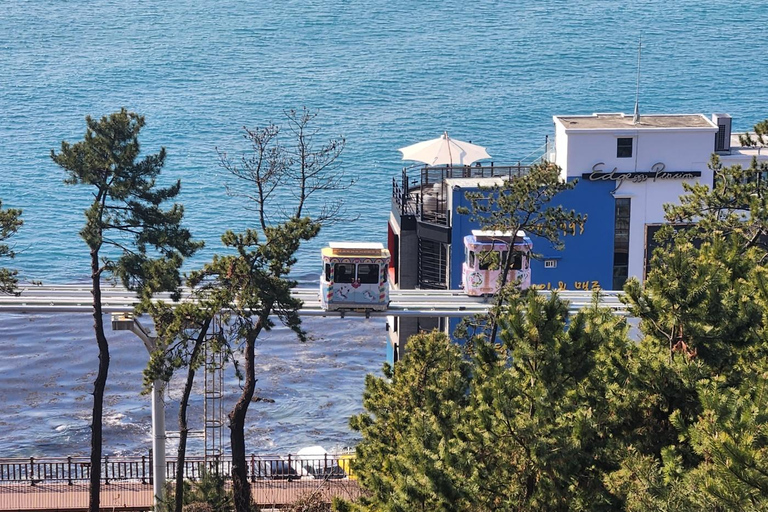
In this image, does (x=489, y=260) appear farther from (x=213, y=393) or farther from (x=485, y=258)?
(x=213, y=393)

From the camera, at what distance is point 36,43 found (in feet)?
502

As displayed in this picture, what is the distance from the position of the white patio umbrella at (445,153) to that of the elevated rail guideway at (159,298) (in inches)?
376

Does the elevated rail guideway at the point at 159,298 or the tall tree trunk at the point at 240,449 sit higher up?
the elevated rail guideway at the point at 159,298

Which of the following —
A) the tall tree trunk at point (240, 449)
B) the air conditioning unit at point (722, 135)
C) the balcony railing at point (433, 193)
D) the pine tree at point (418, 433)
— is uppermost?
the air conditioning unit at point (722, 135)

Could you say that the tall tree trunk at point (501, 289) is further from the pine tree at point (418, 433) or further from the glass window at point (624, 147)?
the glass window at point (624, 147)

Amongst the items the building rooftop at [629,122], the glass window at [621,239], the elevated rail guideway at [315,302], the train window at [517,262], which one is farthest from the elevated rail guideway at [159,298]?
the building rooftop at [629,122]

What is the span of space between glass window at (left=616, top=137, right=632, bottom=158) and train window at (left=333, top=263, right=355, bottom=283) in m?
14.4

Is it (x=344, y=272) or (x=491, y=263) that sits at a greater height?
(x=491, y=263)

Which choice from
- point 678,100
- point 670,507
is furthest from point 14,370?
point 678,100

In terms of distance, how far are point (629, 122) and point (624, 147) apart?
2.02m

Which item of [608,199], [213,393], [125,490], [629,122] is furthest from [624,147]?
[125,490]

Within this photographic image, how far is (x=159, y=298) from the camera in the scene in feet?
136

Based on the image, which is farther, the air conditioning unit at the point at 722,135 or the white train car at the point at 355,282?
the air conditioning unit at the point at 722,135

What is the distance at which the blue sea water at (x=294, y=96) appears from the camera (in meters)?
67.1
